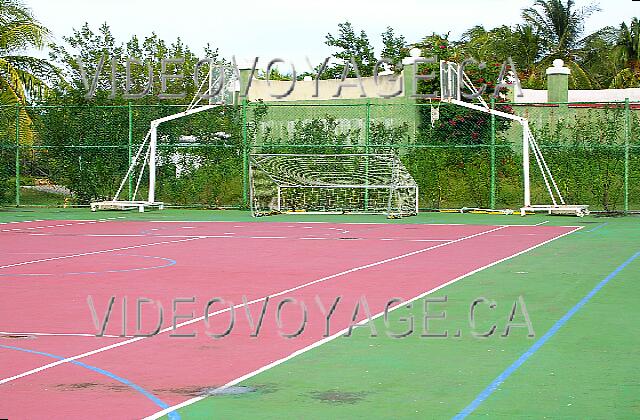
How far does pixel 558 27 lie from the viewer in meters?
57.9

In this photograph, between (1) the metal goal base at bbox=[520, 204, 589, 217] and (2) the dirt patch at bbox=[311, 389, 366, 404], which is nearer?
(2) the dirt patch at bbox=[311, 389, 366, 404]

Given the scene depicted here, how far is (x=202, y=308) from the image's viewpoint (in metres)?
11.0

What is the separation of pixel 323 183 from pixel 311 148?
3.77 ft

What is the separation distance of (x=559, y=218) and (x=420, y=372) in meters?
17.6

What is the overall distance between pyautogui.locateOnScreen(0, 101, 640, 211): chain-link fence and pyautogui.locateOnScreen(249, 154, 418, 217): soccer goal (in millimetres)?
428

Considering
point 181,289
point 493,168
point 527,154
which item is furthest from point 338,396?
point 493,168

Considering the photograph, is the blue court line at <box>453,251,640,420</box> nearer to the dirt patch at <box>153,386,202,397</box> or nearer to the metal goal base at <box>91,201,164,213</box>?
the dirt patch at <box>153,386,202,397</box>

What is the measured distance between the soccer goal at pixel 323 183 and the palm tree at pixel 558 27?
3182cm

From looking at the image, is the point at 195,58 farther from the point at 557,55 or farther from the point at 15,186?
the point at 557,55

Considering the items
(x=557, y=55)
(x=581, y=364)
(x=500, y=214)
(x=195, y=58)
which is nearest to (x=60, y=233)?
(x=500, y=214)

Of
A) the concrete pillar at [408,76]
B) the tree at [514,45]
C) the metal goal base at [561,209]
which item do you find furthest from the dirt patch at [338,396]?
the tree at [514,45]

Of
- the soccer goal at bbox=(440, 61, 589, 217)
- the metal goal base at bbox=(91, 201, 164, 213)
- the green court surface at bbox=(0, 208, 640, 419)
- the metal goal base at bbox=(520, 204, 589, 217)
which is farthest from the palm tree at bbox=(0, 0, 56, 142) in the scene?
the green court surface at bbox=(0, 208, 640, 419)

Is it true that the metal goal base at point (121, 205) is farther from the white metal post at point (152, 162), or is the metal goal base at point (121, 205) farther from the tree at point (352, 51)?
the tree at point (352, 51)

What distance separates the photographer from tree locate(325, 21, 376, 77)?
1821 inches
